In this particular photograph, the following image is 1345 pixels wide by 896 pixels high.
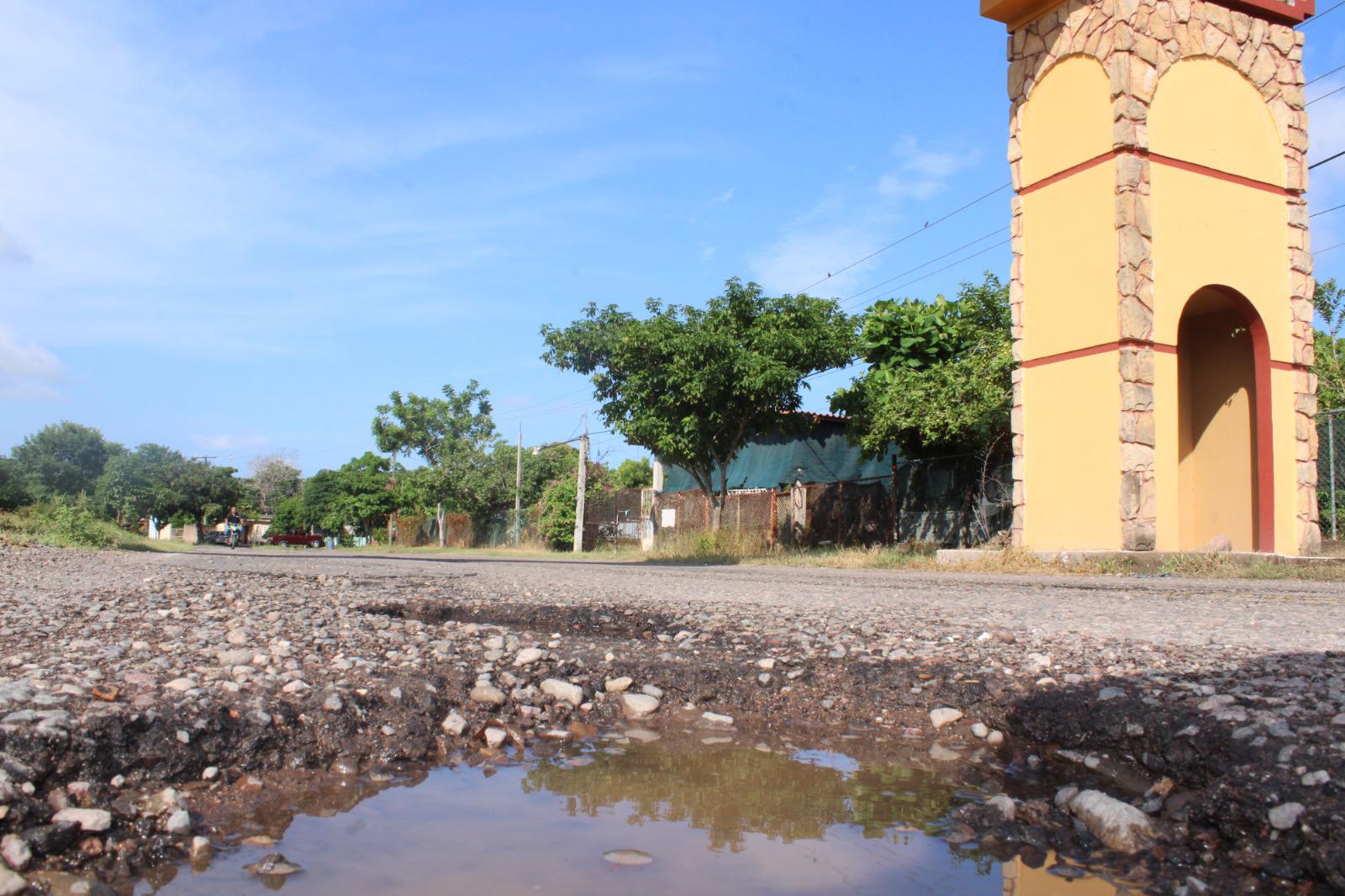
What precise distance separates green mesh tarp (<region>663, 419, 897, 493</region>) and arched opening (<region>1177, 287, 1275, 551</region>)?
7000 millimetres

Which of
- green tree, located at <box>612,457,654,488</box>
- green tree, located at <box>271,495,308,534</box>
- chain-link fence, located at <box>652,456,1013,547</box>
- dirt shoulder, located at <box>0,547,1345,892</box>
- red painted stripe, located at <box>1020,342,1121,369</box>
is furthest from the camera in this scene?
green tree, located at <box>271,495,308,534</box>

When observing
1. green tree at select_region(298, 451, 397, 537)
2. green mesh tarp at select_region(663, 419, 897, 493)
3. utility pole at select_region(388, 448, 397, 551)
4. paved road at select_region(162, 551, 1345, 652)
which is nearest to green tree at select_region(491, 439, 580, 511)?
utility pole at select_region(388, 448, 397, 551)

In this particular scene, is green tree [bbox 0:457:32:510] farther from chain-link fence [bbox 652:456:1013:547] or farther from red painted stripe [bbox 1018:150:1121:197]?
red painted stripe [bbox 1018:150:1121:197]

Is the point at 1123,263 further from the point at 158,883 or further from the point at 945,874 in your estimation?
the point at 158,883

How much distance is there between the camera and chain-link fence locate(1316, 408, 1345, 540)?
1273 centimetres

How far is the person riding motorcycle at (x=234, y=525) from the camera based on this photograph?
54403 millimetres

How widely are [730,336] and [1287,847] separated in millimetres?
15927

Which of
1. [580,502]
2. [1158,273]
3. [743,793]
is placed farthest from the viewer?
[580,502]

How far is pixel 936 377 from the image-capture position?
15.5m

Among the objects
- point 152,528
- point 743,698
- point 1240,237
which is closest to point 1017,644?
point 743,698

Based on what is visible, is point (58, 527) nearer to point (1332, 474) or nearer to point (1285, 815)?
point (1285, 815)

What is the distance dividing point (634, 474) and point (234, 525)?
29.9m

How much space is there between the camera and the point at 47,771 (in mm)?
2271

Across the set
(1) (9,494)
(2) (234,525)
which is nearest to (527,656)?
(1) (9,494)
